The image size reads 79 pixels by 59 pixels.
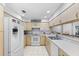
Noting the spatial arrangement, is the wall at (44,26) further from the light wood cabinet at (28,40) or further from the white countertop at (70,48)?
the white countertop at (70,48)

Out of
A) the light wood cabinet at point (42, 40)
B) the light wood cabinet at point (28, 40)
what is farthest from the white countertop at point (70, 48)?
the light wood cabinet at point (28, 40)

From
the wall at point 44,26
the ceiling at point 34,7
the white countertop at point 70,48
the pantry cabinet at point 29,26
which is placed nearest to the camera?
the white countertop at point 70,48

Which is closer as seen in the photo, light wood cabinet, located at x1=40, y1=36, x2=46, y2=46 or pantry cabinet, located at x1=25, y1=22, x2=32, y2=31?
light wood cabinet, located at x1=40, y1=36, x2=46, y2=46

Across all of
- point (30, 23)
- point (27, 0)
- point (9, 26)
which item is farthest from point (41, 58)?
point (30, 23)

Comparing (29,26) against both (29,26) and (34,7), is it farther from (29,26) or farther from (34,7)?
(34,7)

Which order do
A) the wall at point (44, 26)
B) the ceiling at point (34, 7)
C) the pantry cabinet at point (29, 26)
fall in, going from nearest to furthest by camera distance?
the ceiling at point (34, 7) < the pantry cabinet at point (29, 26) < the wall at point (44, 26)

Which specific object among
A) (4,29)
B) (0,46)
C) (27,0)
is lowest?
(0,46)

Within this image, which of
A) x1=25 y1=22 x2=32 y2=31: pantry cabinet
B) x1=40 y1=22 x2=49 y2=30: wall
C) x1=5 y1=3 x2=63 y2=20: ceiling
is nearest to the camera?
x1=5 y1=3 x2=63 y2=20: ceiling

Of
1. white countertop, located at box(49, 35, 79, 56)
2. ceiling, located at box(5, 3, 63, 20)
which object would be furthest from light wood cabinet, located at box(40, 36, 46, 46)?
white countertop, located at box(49, 35, 79, 56)

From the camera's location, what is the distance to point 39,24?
9641mm

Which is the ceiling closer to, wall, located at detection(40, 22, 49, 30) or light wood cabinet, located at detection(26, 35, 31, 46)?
light wood cabinet, located at detection(26, 35, 31, 46)

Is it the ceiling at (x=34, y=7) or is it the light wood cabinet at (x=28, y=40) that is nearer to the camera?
the ceiling at (x=34, y=7)

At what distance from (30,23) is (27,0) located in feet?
25.5

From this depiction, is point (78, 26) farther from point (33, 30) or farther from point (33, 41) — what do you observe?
point (33, 30)
